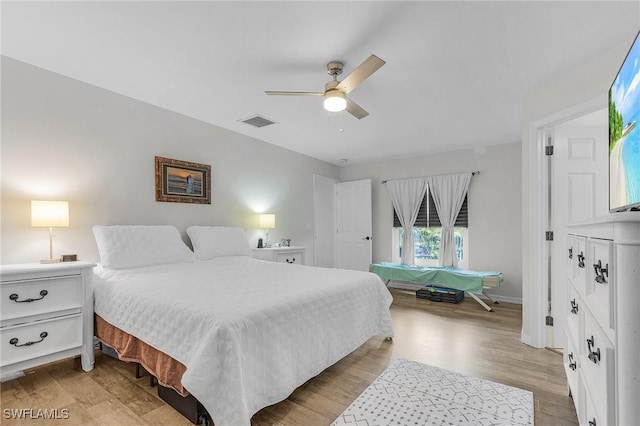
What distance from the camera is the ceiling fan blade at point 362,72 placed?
1920 millimetres

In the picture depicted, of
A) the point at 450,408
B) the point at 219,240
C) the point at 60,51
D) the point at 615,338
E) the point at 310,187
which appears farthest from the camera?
the point at 310,187

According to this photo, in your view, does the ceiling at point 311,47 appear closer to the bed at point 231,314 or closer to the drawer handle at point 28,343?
the bed at point 231,314

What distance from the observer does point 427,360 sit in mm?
2482

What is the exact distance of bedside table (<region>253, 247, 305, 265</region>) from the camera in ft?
13.5

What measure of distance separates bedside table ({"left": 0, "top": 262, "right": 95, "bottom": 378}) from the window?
15.0 ft

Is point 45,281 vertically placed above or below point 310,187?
below

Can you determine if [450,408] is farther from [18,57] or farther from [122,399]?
[18,57]

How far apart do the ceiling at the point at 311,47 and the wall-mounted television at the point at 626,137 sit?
71cm

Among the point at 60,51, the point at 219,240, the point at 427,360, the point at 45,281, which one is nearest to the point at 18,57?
the point at 60,51

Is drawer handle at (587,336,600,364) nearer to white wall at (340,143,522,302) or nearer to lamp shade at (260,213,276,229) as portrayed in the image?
lamp shade at (260,213,276,229)

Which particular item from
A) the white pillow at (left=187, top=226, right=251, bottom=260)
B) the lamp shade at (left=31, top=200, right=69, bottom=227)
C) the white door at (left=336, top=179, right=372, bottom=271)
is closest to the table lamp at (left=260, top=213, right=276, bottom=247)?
the white pillow at (left=187, top=226, right=251, bottom=260)

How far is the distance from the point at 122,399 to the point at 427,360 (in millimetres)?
2172

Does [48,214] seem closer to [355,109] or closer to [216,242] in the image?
[216,242]

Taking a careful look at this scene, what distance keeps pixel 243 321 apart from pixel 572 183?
2.98 m
